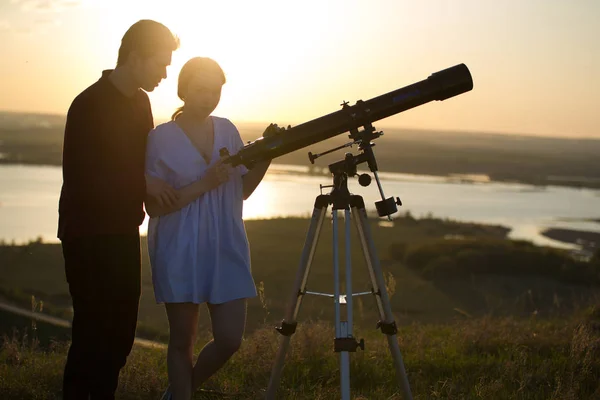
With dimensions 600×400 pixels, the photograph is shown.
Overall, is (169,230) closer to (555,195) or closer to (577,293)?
(577,293)

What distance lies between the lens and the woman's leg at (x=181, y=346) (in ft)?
Answer: 13.4

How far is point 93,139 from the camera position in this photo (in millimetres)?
3734

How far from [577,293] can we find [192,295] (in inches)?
611

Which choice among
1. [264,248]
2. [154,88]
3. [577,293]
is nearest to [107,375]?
[154,88]

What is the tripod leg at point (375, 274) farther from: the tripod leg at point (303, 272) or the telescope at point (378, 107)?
the telescope at point (378, 107)

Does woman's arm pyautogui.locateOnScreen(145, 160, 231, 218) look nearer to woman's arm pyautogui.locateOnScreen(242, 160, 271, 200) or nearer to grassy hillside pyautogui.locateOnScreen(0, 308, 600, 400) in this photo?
woman's arm pyautogui.locateOnScreen(242, 160, 271, 200)

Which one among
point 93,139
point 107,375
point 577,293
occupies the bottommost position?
point 577,293

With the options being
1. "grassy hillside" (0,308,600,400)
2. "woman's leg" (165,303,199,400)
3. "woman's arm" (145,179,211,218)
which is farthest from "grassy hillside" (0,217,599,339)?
"woman's arm" (145,179,211,218)

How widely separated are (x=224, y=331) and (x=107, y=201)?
919mm

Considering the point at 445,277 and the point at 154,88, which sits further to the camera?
the point at 445,277

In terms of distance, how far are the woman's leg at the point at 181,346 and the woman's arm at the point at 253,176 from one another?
0.71m

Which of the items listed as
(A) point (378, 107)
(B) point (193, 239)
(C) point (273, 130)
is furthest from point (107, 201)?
(A) point (378, 107)

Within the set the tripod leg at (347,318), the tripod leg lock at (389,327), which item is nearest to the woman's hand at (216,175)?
the tripod leg at (347,318)

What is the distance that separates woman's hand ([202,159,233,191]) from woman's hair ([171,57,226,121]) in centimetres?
46
